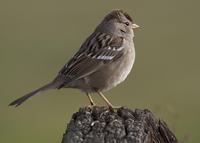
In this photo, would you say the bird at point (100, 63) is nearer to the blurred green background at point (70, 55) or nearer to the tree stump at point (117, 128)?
the blurred green background at point (70, 55)

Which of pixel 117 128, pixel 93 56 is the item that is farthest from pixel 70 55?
pixel 117 128

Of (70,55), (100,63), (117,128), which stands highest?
(117,128)

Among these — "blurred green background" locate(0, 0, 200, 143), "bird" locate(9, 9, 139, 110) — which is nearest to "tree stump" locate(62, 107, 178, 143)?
"bird" locate(9, 9, 139, 110)

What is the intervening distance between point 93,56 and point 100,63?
0.26ft

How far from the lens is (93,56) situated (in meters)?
7.41

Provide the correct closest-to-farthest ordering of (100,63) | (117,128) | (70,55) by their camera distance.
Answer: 1. (117,128)
2. (100,63)
3. (70,55)

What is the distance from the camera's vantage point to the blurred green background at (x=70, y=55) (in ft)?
46.2

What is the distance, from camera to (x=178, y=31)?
20.9 meters

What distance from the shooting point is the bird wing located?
7.18m

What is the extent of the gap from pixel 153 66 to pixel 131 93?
185cm

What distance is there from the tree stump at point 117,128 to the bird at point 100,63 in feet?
7.23

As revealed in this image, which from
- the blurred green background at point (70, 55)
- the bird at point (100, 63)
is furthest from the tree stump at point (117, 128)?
the blurred green background at point (70, 55)

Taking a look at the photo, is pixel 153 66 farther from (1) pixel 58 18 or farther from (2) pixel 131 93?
(1) pixel 58 18

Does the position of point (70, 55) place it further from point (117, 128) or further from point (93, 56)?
point (117, 128)
